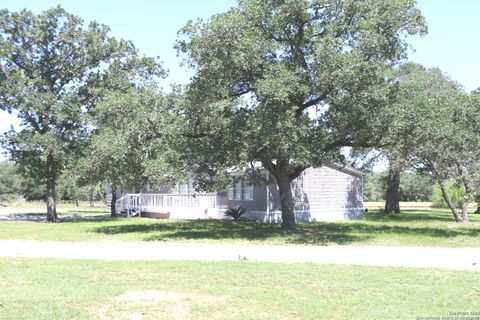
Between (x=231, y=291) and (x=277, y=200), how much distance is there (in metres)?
18.6

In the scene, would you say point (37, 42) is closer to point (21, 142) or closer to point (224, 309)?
point (21, 142)

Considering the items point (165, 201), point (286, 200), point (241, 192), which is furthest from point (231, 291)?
point (165, 201)

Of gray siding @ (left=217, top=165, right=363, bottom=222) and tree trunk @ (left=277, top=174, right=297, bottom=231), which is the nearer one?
tree trunk @ (left=277, top=174, right=297, bottom=231)

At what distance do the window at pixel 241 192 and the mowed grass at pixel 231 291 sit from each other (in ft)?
55.6

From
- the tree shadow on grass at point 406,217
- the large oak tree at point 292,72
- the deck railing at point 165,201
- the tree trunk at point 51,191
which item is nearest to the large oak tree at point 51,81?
the tree trunk at point 51,191

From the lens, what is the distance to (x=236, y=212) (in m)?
26.8

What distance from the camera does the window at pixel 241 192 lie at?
27.3 meters

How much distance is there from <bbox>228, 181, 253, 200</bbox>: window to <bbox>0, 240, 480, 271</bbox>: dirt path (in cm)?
Answer: 1237

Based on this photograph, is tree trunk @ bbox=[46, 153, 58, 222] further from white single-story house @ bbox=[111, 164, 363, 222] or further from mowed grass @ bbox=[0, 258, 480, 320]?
mowed grass @ bbox=[0, 258, 480, 320]

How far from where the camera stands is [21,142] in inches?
1026

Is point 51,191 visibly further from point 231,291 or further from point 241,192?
point 231,291

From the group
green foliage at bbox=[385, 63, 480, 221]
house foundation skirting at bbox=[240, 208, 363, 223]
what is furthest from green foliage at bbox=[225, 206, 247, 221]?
green foliage at bbox=[385, 63, 480, 221]

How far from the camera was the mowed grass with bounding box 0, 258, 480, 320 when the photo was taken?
651 centimetres

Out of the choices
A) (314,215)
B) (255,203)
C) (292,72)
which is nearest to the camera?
(292,72)
